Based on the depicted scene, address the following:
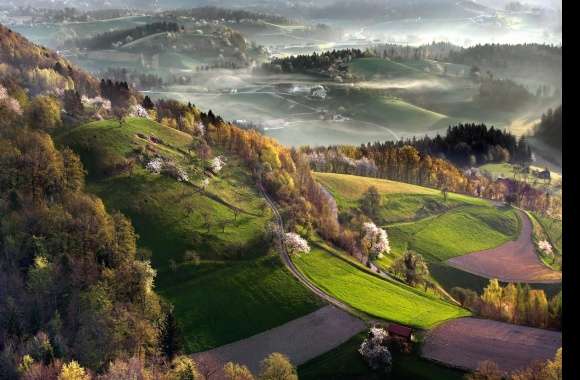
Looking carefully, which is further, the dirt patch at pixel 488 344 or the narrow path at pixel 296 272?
the narrow path at pixel 296 272

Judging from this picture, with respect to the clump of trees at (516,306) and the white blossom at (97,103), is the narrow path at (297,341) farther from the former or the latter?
the white blossom at (97,103)

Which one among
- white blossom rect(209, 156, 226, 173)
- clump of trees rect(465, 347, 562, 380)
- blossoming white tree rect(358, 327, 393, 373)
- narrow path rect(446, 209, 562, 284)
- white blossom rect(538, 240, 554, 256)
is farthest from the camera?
white blossom rect(538, 240, 554, 256)

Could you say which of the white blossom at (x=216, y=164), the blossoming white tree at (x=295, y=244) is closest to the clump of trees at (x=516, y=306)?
the blossoming white tree at (x=295, y=244)

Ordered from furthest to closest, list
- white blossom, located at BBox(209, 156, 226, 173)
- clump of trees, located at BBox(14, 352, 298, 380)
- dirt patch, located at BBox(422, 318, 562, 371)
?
white blossom, located at BBox(209, 156, 226, 173)
dirt patch, located at BBox(422, 318, 562, 371)
clump of trees, located at BBox(14, 352, 298, 380)

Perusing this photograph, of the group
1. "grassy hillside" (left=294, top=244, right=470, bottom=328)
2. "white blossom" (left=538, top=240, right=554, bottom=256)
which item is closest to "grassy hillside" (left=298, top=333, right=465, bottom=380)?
"grassy hillside" (left=294, top=244, right=470, bottom=328)

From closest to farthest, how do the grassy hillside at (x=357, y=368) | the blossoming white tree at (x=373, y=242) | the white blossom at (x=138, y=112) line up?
1. the grassy hillside at (x=357, y=368)
2. the blossoming white tree at (x=373, y=242)
3. the white blossom at (x=138, y=112)

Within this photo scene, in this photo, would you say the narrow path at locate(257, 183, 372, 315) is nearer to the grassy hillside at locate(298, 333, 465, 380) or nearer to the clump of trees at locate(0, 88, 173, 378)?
the grassy hillside at locate(298, 333, 465, 380)

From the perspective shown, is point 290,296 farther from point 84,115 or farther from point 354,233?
point 84,115
